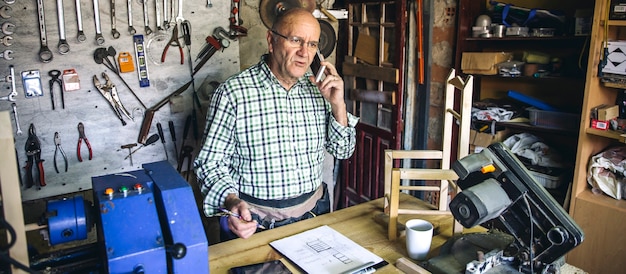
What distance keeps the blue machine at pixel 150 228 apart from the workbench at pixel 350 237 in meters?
0.27

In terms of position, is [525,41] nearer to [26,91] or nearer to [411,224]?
[411,224]

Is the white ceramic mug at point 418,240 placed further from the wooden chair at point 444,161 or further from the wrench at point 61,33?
the wrench at point 61,33

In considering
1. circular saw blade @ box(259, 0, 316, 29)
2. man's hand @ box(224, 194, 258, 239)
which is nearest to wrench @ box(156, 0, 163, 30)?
circular saw blade @ box(259, 0, 316, 29)

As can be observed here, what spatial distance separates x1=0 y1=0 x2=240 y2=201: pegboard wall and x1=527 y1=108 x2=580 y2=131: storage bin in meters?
1.93

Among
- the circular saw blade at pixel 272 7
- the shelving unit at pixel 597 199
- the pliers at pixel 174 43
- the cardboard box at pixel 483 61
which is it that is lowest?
the shelving unit at pixel 597 199

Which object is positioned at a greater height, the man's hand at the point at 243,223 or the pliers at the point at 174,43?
the pliers at the point at 174,43

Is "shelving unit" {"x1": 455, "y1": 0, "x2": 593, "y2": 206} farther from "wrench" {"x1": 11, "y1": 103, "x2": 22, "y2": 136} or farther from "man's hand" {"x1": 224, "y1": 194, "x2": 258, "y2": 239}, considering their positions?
"wrench" {"x1": 11, "y1": 103, "x2": 22, "y2": 136}

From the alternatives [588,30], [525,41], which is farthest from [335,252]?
[525,41]

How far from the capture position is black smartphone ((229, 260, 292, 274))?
4.57 feet

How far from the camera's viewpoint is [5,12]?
2.26 metres

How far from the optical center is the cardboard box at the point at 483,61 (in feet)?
10.3

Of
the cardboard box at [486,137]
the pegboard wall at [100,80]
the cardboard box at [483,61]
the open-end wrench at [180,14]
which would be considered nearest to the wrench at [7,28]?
the pegboard wall at [100,80]

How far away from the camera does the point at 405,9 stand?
3.14m

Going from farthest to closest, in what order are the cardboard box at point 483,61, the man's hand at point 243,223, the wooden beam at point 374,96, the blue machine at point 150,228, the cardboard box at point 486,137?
the wooden beam at point 374,96 → the cardboard box at point 486,137 → the cardboard box at point 483,61 → the man's hand at point 243,223 → the blue machine at point 150,228
